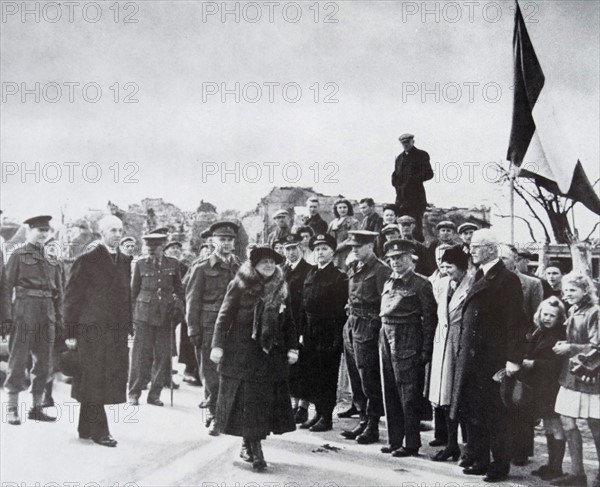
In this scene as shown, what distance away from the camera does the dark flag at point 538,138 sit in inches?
174

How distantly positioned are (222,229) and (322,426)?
1837 mm

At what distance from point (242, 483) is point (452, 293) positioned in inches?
77.3

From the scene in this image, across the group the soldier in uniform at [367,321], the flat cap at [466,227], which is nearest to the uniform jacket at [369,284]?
the soldier in uniform at [367,321]

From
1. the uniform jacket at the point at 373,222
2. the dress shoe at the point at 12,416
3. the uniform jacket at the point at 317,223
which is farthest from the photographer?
the uniform jacket at the point at 317,223

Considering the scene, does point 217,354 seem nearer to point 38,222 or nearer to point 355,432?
point 355,432

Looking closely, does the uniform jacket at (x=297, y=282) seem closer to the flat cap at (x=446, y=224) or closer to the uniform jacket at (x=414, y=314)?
the uniform jacket at (x=414, y=314)

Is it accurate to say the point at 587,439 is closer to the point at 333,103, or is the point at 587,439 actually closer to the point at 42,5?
the point at 333,103

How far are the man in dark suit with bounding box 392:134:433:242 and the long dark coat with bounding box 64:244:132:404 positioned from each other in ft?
8.12

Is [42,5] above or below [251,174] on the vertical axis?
above

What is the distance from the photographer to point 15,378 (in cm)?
427

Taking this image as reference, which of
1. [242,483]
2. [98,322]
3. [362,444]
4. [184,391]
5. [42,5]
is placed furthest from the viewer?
[184,391]

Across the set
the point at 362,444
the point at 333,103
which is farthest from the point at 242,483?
the point at 333,103

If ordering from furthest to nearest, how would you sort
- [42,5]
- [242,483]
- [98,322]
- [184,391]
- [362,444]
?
[184,391], [42,5], [362,444], [98,322], [242,483]

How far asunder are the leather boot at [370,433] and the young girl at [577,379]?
4.25ft
